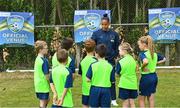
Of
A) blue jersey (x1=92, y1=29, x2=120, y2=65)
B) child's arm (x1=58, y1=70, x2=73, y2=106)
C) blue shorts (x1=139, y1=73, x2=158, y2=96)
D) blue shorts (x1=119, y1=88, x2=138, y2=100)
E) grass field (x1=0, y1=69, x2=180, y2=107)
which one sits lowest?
grass field (x1=0, y1=69, x2=180, y2=107)

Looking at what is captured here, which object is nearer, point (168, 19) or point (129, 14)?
point (168, 19)

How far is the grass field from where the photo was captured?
11.0 meters

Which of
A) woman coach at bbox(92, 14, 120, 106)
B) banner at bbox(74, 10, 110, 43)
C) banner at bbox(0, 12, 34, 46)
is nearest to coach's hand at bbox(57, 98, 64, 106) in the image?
woman coach at bbox(92, 14, 120, 106)

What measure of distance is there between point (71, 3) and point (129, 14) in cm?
242

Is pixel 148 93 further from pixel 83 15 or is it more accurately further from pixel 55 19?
pixel 55 19

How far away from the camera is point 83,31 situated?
16781 millimetres

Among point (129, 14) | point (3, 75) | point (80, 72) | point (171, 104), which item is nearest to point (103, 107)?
point (80, 72)

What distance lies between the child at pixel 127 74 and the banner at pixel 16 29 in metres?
8.30

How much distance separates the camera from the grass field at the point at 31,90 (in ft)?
36.1

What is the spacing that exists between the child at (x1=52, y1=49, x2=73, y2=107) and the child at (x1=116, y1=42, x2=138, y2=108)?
5.47ft

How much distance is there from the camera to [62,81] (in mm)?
7422

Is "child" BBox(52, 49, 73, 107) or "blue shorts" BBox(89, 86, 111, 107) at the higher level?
"child" BBox(52, 49, 73, 107)

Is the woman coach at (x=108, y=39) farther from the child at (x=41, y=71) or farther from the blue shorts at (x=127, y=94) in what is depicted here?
the child at (x=41, y=71)

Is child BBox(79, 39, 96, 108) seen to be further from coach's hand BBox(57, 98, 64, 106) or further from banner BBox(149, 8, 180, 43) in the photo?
banner BBox(149, 8, 180, 43)
